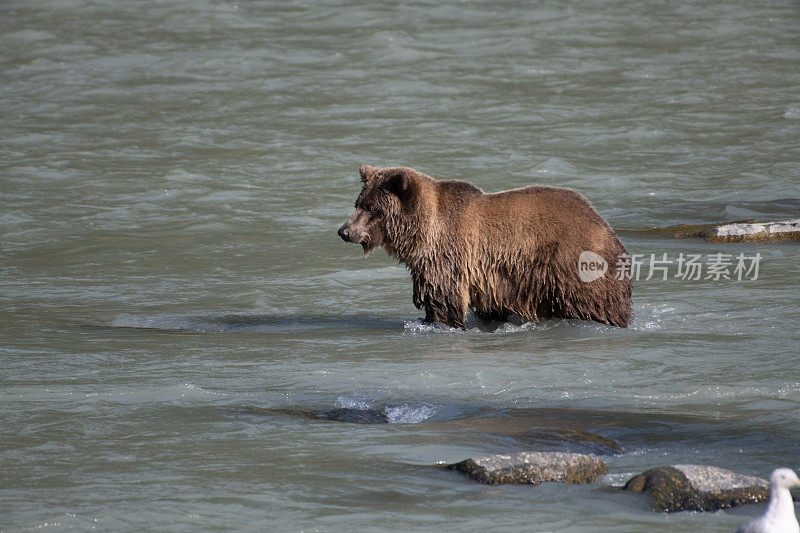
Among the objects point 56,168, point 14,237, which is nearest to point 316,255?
point 14,237

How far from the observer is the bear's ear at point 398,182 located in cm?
1030

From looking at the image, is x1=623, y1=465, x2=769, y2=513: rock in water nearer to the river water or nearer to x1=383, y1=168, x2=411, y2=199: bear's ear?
the river water

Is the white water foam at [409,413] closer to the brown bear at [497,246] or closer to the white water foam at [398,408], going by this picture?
the white water foam at [398,408]

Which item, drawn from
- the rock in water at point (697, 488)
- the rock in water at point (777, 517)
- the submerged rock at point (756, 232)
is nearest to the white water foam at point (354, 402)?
the rock in water at point (697, 488)

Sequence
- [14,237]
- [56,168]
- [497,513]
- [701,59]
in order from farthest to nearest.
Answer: [701,59]
[56,168]
[14,237]
[497,513]

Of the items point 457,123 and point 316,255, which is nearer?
point 316,255

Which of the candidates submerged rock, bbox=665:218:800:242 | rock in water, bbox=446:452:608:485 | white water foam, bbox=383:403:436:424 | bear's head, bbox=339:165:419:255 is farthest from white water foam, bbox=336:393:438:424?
submerged rock, bbox=665:218:800:242

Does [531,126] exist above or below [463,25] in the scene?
below

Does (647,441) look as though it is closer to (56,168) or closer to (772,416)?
(772,416)

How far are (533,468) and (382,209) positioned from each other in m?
4.44

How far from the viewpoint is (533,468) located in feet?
21.1

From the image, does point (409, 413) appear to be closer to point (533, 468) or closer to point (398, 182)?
point (533, 468)

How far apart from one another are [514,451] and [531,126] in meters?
15.1

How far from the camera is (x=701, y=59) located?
1017 inches
